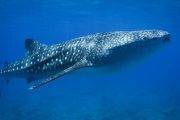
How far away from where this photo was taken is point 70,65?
29.1 feet

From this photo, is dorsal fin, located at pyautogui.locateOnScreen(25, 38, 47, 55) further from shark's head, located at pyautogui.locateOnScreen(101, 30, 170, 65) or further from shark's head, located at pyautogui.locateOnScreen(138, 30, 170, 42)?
shark's head, located at pyautogui.locateOnScreen(138, 30, 170, 42)

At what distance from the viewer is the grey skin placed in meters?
7.70

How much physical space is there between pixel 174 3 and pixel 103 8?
1124 centimetres

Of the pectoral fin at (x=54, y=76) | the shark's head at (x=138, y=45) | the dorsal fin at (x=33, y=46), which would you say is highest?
the dorsal fin at (x=33, y=46)

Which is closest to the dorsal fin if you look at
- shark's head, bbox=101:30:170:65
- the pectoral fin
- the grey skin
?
the grey skin

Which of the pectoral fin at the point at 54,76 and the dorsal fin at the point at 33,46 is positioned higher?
the dorsal fin at the point at 33,46

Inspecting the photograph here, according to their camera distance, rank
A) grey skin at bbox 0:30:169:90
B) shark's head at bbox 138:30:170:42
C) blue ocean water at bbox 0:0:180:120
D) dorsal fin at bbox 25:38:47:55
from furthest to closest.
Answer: blue ocean water at bbox 0:0:180:120, dorsal fin at bbox 25:38:47:55, grey skin at bbox 0:30:169:90, shark's head at bbox 138:30:170:42

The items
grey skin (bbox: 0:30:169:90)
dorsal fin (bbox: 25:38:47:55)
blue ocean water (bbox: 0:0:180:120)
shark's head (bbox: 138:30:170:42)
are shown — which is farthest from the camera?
blue ocean water (bbox: 0:0:180:120)

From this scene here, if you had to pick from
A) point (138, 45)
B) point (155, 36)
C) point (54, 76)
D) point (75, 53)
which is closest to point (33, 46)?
point (75, 53)

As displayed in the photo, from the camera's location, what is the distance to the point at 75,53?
8.92 meters

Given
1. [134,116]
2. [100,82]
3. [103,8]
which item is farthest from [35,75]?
[103,8]

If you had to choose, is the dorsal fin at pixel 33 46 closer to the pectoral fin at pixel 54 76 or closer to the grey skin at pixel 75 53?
the grey skin at pixel 75 53

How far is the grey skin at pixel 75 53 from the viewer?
→ 7.70m

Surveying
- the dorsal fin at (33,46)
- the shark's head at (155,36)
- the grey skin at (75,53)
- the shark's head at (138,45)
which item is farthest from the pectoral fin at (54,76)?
the dorsal fin at (33,46)
